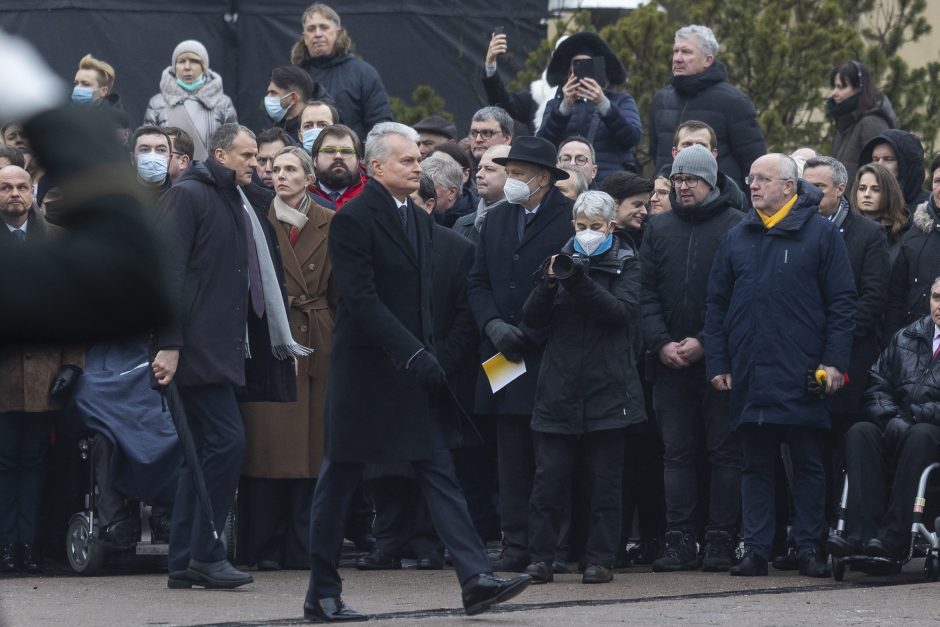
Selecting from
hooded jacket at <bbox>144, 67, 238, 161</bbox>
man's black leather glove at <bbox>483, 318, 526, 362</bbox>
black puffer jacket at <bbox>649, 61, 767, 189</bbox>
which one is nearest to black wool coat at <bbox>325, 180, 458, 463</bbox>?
man's black leather glove at <bbox>483, 318, 526, 362</bbox>

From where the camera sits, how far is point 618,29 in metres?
14.8

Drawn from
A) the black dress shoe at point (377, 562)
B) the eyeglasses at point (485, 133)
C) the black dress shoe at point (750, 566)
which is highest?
the eyeglasses at point (485, 133)

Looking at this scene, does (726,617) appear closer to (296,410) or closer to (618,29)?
(296,410)

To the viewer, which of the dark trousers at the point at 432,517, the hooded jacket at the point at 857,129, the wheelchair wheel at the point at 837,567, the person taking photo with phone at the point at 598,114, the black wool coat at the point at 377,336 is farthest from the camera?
the hooded jacket at the point at 857,129

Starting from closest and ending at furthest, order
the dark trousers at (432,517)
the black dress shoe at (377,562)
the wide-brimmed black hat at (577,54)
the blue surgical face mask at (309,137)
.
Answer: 1. the dark trousers at (432,517)
2. the black dress shoe at (377,562)
3. the blue surgical face mask at (309,137)
4. the wide-brimmed black hat at (577,54)

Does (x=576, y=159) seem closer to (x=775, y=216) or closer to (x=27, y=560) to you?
(x=775, y=216)

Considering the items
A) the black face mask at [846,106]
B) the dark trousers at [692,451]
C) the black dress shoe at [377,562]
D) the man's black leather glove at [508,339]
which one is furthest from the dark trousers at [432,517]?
the black face mask at [846,106]

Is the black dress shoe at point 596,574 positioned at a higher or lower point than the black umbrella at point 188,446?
lower

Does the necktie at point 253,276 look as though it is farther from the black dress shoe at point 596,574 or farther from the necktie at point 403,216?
the black dress shoe at point 596,574

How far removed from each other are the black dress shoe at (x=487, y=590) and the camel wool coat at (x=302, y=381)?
8.60ft

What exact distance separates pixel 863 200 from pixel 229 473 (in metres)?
4.31

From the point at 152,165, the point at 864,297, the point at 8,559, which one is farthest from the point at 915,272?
A: the point at 8,559

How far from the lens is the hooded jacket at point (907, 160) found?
35.5ft

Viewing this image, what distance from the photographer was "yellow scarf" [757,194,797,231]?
9203 mm
